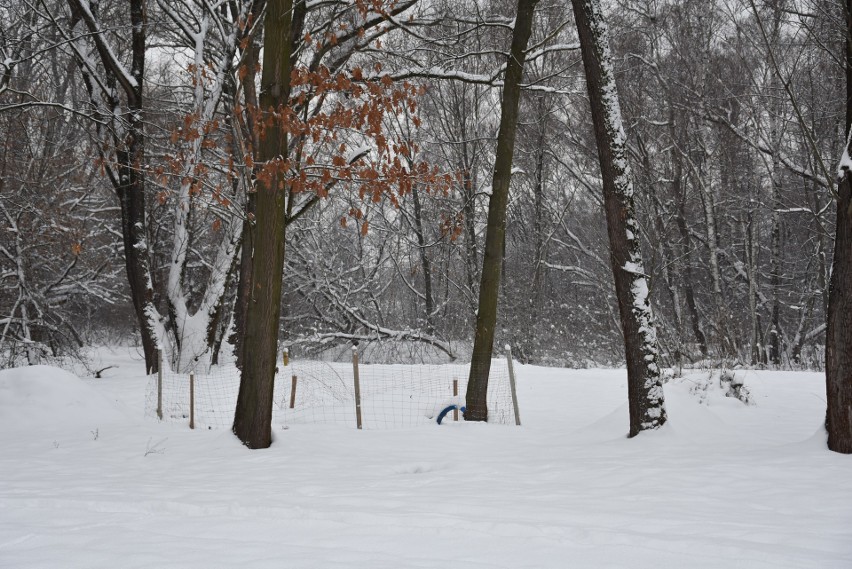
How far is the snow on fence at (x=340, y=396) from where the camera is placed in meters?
9.62

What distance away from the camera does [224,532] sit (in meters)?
3.73

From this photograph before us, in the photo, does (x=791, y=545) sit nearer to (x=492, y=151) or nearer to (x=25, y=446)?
(x=25, y=446)

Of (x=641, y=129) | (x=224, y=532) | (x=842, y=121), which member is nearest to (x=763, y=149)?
(x=842, y=121)

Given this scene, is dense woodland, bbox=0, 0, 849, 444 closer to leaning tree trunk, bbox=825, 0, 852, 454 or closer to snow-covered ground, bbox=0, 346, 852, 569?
snow-covered ground, bbox=0, 346, 852, 569

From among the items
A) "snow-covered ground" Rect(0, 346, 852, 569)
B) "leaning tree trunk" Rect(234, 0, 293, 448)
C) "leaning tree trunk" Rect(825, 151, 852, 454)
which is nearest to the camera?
"snow-covered ground" Rect(0, 346, 852, 569)

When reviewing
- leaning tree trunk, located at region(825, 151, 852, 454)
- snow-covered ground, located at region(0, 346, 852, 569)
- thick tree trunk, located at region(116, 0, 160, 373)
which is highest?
thick tree trunk, located at region(116, 0, 160, 373)

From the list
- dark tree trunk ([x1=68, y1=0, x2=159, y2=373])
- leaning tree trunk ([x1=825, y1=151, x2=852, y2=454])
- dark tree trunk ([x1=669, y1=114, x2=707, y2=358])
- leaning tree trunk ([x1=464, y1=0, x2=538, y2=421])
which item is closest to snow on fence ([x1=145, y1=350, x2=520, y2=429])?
leaning tree trunk ([x1=464, y1=0, x2=538, y2=421])

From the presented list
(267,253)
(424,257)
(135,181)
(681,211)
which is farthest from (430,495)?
(424,257)

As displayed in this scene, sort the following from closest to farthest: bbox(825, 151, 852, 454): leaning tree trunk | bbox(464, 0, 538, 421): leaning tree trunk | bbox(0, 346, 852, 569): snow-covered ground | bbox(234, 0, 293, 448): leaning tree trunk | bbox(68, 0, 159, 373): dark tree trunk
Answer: bbox(0, 346, 852, 569): snow-covered ground, bbox(825, 151, 852, 454): leaning tree trunk, bbox(234, 0, 293, 448): leaning tree trunk, bbox(464, 0, 538, 421): leaning tree trunk, bbox(68, 0, 159, 373): dark tree trunk

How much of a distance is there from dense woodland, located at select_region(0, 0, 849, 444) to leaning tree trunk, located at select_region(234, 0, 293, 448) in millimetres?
1534

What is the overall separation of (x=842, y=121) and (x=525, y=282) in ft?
34.5

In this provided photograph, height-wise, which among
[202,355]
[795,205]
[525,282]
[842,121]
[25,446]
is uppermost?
[842,121]

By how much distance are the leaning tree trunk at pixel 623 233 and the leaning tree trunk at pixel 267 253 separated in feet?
11.4

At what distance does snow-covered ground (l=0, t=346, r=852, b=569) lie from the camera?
329 centimetres
